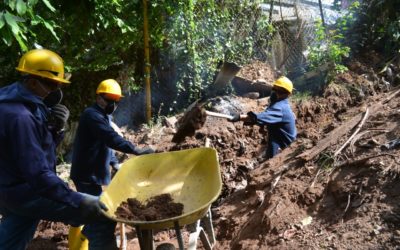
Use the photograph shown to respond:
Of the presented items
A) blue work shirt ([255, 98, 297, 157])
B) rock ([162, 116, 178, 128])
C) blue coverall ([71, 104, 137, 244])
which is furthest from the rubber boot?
rock ([162, 116, 178, 128])

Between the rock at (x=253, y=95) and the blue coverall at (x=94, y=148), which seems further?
the rock at (x=253, y=95)

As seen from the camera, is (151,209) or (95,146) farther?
(95,146)

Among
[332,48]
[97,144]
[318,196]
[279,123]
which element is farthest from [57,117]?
[332,48]

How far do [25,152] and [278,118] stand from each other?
3.34 metres

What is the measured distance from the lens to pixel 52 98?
3.21 meters

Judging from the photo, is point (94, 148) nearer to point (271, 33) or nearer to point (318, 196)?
point (318, 196)

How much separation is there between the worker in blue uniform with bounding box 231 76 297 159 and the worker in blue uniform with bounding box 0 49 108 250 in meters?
2.64

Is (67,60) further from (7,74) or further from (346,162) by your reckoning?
(346,162)

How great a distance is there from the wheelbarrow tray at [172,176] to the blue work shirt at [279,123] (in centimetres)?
158

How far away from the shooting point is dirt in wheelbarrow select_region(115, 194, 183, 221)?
10.4 ft

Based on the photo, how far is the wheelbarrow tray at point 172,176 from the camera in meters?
3.53

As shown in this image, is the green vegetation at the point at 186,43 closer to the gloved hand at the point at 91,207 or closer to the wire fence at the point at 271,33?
the wire fence at the point at 271,33

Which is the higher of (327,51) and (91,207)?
(327,51)

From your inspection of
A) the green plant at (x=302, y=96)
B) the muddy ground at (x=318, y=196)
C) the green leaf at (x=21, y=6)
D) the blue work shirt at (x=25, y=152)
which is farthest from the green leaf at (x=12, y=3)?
the green plant at (x=302, y=96)
